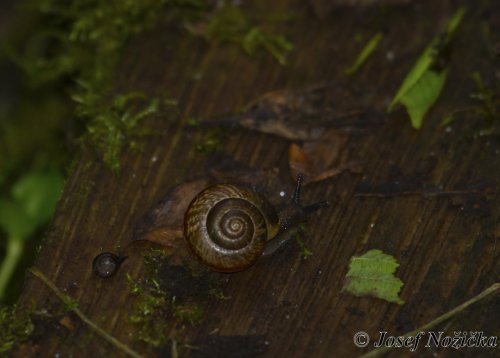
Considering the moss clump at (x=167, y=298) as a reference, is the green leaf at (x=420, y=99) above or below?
above

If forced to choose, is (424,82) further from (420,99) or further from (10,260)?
(10,260)

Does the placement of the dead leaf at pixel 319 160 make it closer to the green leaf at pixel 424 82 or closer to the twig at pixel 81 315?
the green leaf at pixel 424 82

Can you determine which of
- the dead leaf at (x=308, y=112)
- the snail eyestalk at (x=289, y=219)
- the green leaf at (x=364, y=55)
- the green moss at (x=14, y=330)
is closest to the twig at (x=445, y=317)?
the snail eyestalk at (x=289, y=219)

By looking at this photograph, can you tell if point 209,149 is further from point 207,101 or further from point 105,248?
point 105,248

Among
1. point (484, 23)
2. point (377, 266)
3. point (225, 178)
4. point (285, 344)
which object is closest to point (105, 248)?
point (225, 178)

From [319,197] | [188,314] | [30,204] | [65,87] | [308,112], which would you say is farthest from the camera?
[65,87]

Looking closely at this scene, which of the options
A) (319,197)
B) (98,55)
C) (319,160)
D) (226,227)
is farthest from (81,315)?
(98,55)
